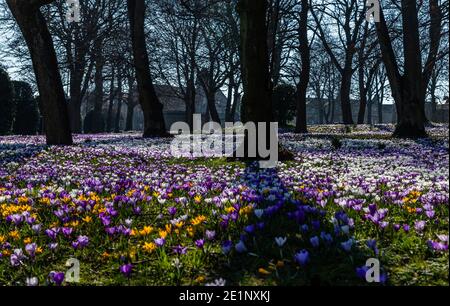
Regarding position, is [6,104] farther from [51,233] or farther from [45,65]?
[51,233]

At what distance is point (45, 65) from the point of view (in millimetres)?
14891

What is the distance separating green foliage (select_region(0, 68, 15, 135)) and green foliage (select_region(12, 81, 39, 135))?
3.55m

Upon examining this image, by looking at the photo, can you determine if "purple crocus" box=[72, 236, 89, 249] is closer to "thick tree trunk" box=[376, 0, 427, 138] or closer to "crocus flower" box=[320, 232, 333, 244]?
"crocus flower" box=[320, 232, 333, 244]

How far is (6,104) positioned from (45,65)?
1794cm

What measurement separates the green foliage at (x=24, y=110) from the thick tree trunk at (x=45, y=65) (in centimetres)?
2124

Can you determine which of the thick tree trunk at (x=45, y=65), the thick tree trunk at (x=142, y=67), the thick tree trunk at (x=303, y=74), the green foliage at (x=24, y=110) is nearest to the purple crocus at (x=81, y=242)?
the thick tree trunk at (x=45, y=65)

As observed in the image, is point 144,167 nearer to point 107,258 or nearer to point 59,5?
point 107,258

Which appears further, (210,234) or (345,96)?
(345,96)

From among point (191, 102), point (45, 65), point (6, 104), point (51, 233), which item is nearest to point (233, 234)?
point (51, 233)

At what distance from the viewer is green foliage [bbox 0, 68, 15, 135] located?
96.4 feet

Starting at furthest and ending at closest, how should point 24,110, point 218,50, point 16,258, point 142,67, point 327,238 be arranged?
point 218,50 → point 24,110 → point 142,67 → point 16,258 → point 327,238

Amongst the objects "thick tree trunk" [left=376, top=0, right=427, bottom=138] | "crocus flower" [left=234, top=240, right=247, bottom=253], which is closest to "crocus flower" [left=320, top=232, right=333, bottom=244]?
"crocus flower" [left=234, top=240, right=247, bottom=253]

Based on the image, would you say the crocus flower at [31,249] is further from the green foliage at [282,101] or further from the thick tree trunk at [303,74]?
the green foliage at [282,101]

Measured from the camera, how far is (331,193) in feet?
18.1
